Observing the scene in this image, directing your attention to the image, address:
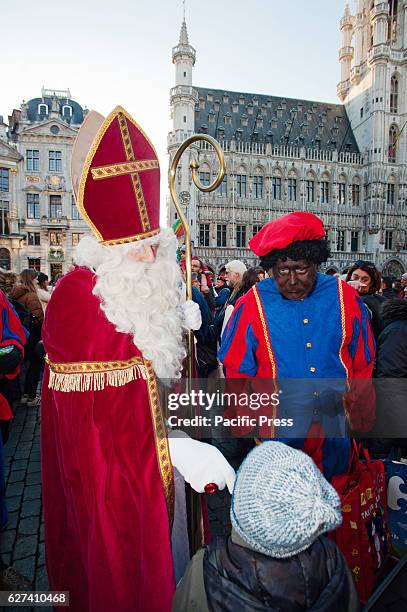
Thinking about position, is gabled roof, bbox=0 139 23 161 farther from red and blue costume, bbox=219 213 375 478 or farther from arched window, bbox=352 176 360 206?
red and blue costume, bbox=219 213 375 478

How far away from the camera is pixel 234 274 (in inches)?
220

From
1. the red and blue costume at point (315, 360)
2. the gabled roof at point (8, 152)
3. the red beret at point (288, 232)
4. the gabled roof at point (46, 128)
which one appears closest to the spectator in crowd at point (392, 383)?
the red and blue costume at point (315, 360)

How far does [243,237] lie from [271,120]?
1332 cm

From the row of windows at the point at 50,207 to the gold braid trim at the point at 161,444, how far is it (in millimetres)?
30969

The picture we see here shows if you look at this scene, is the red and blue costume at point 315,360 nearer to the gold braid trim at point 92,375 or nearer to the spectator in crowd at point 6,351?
the gold braid trim at point 92,375

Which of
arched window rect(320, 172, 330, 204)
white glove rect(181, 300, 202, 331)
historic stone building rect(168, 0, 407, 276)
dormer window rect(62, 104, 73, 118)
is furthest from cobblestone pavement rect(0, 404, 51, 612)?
arched window rect(320, 172, 330, 204)

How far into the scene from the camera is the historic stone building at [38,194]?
29.3 metres


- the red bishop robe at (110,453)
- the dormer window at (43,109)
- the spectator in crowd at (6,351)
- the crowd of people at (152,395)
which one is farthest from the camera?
the dormer window at (43,109)

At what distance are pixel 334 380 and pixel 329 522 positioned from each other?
1.23m

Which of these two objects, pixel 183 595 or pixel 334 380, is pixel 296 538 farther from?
pixel 334 380

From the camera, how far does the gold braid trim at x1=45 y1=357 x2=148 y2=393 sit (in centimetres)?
163

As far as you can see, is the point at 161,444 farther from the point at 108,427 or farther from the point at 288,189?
the point at 288,189

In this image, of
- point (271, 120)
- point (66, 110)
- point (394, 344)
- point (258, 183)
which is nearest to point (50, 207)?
point (66, 110)

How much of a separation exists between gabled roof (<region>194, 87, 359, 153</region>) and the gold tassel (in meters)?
36.8
